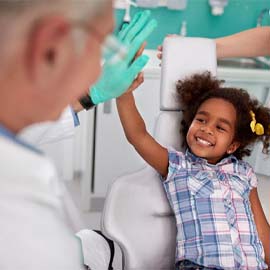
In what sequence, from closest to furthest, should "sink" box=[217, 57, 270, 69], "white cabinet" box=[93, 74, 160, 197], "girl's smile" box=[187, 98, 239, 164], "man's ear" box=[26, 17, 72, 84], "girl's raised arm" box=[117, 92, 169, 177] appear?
"man's ear" box=[26, 17, 72, 84], "girl's raised arm" box=[117, 92, 169, 177], "girl's smile" box=[187, 98, 239, 164], "white cabinet" box=[93, 74, 160, 197], "sink" box=[217, 57, 270, 69]

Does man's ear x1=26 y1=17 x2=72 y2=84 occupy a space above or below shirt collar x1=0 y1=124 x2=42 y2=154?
above

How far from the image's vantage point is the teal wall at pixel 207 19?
2619 millimetres

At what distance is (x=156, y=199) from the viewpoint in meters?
1.41

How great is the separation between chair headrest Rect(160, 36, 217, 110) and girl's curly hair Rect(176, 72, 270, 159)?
23 millimetres

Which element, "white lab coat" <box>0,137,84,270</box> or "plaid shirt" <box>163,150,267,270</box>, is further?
"plaid shirt" <box>163,150,267,270</box>

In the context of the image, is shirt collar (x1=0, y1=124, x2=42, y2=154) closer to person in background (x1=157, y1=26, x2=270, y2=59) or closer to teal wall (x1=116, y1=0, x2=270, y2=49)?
person in background (x1=157, y1=26, x2=270, y2=59)

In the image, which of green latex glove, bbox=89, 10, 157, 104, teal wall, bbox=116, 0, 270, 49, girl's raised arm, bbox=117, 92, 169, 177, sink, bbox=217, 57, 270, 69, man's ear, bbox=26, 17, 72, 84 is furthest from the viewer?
teal wall, bbox=116, 0, 270, 49

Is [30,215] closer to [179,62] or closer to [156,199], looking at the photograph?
[156,199]

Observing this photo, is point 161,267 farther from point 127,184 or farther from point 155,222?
point 127,184

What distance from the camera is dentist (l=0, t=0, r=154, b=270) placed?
0.41 meters

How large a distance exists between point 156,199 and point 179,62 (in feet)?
1.49

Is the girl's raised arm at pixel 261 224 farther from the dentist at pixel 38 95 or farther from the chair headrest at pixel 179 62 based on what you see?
the dentist at pixel 38 95

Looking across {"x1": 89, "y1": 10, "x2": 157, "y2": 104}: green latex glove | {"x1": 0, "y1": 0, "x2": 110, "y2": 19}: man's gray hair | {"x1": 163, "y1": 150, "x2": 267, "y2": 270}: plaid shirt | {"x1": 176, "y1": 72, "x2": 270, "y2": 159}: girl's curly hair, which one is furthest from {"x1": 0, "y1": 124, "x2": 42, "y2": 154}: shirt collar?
{"x1": 176, "y1": 72, "x2": 270, "y2": 159}: girl's curly hair

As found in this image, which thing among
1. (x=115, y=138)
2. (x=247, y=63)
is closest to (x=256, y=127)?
(x=115, y=138)
